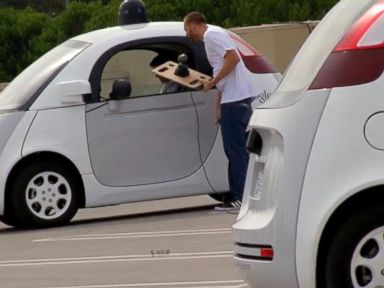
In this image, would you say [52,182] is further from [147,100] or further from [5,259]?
[5,259]

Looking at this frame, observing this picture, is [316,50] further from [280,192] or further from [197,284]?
[197,284]

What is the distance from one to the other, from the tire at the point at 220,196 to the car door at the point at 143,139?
51 cm

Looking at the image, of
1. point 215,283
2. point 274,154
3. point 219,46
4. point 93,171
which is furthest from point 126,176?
point 274,154

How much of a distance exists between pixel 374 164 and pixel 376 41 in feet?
1.97

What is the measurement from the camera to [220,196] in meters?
14.0

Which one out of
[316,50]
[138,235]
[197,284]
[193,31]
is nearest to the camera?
[316,50]

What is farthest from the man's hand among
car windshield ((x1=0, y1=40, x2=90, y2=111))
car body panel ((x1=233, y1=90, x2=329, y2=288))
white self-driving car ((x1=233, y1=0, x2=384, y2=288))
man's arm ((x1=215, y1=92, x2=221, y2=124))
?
white self-driving car ((x1=233, y1=0, x2=384, y2=288))

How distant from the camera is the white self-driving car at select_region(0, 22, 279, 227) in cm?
1320

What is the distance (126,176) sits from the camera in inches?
526

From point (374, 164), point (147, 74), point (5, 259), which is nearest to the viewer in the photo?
point (374, 164)

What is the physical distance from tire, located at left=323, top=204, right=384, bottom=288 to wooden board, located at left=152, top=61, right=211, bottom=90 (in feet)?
21.4

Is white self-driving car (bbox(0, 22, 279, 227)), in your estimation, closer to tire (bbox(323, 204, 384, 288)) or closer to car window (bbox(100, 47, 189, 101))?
car window (bbox(100, 47, 189, 101))

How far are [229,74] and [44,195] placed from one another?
2065 mm

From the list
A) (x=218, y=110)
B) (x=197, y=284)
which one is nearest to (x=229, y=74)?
(x=218, y=110)
